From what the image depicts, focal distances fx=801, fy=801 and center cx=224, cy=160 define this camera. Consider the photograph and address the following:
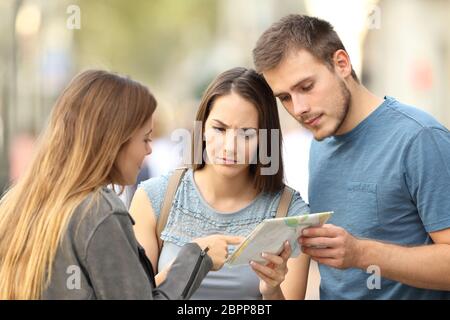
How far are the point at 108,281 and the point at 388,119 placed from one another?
145 cm

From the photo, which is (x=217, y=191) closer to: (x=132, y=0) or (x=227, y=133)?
(x=227, y=133)

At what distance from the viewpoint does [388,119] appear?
3258mm

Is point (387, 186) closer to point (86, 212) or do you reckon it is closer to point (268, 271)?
point (268, 271)

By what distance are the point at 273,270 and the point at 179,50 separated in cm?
2564

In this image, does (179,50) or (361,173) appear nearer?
(361,173)

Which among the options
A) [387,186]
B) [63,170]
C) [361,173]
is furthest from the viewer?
[361,173]

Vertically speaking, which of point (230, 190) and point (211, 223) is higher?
point (230, 190)

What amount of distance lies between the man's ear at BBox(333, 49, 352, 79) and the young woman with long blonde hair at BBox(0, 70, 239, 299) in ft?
3.45

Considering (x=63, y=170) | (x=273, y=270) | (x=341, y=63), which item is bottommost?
(x=273, y=270)

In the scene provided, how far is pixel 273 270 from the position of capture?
3.03 m

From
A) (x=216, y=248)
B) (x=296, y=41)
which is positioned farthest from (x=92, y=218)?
(x=296, y=41)

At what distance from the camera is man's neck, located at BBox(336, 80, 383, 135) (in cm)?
336
